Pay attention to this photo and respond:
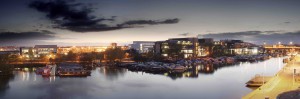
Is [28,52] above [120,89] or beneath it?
above

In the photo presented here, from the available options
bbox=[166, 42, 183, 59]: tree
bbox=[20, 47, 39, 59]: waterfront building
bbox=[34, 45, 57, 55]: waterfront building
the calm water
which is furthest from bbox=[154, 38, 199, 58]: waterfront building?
the calm water

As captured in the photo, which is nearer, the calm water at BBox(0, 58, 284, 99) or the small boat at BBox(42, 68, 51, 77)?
the calm water at BBox(0, 58, 284, 99)

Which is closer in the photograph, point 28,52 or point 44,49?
point 28,52

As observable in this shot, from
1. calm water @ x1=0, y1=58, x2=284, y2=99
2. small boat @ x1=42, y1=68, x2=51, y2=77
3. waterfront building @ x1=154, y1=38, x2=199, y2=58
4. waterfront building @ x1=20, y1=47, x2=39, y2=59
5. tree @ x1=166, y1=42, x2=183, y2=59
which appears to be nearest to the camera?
calm water @ x1=0, y1=58, x2=284, y2=99

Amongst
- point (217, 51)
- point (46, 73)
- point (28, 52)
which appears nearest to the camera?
point (46, 73)

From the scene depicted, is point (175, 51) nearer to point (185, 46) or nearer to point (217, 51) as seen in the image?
point (185, 46)

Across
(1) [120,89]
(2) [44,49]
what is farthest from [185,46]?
(1) [120,89]

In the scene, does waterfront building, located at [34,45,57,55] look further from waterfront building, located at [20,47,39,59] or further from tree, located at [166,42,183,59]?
tree, located at [166,42,183,59]

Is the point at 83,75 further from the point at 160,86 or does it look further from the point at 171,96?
the point at 171,96

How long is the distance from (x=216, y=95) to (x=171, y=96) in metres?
3.57

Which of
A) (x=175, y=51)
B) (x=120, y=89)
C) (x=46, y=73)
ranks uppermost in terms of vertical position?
(x=175, y=51)

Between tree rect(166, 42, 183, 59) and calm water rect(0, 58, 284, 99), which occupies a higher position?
tree rect(166, 42, 183, 59)

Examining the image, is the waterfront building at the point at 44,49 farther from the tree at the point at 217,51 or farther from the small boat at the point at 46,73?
the small boat at the point at 46,73

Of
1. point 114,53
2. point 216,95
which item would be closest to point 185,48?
point 114,53
